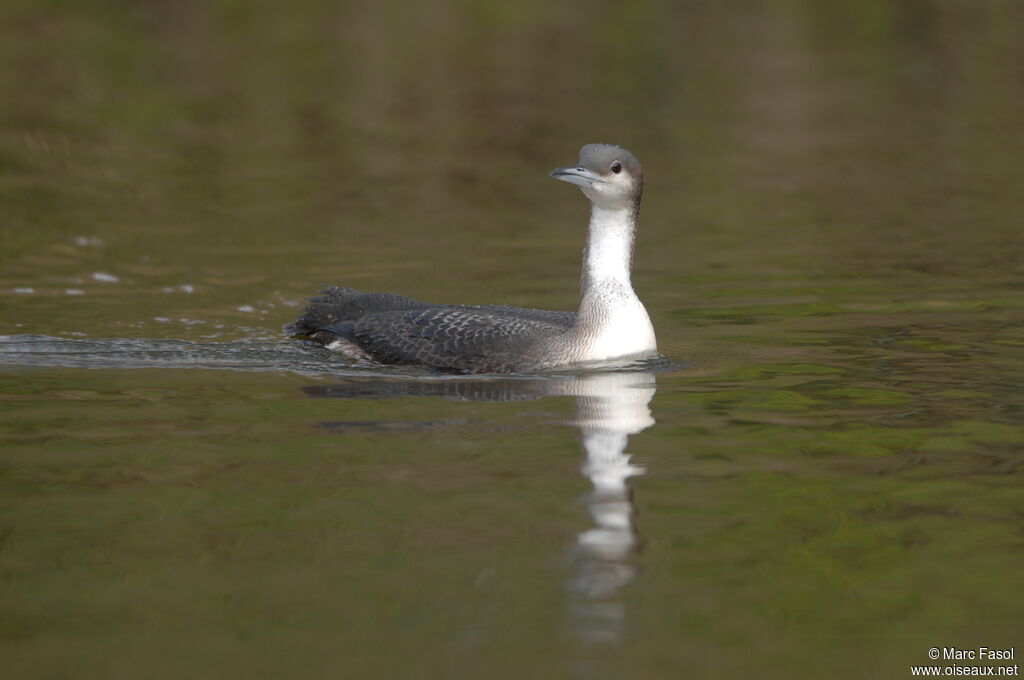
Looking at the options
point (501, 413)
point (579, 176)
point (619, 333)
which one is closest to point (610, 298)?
point (619, 333)

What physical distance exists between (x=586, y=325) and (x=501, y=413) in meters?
1.22

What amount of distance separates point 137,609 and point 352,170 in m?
14.0

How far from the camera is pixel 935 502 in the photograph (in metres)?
6.79

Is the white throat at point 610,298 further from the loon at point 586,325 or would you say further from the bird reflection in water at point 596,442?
the bird reflection in water at point 596,442

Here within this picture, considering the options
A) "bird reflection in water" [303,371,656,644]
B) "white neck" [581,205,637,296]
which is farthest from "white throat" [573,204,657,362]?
"bird reflection in water" [303,371,656,644]

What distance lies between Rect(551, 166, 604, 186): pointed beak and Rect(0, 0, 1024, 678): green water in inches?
47.4

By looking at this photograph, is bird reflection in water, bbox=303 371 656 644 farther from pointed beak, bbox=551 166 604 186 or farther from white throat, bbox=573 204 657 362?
pointed beak, bbox=551 166 604 186

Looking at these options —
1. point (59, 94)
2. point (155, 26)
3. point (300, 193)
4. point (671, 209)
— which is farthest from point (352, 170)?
point (155, 26)

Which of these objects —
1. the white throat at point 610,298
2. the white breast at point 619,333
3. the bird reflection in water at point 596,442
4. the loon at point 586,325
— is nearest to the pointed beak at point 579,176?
the loon at point 586,325

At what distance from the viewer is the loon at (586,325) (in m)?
9.31

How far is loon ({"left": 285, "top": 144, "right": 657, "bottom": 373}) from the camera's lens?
931 centimetres

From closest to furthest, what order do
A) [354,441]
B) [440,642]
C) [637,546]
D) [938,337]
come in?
[440,642]
[637,546]
[354,441]
[938,337]

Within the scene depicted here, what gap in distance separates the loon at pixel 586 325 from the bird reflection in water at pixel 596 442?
7.1 inches

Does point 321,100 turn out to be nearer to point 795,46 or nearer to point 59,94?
point 59,94
